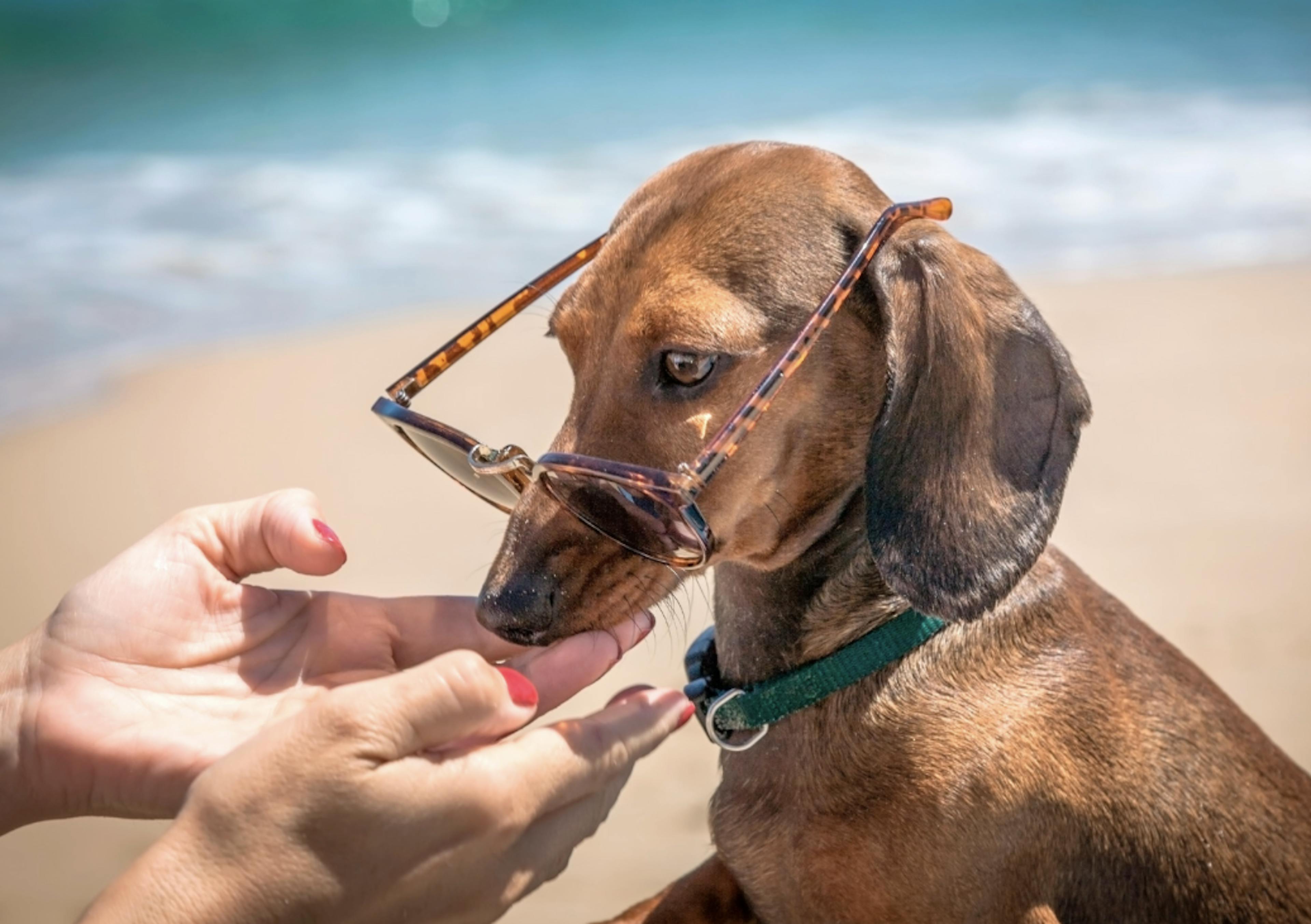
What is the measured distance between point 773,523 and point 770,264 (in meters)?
0.53

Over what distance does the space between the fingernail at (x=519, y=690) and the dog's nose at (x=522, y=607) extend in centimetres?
16

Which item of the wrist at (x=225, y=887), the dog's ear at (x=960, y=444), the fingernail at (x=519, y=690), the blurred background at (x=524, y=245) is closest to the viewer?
the wrist at (x=225, y=887)

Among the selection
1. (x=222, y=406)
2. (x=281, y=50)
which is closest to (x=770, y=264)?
(x=222, y=406)

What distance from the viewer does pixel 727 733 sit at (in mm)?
2943

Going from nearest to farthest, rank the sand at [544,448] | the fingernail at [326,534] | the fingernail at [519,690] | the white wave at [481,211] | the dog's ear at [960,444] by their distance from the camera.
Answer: the fingernail at [519,690] < the dog's ear at [960,444] < the fingernail at [326,534] < the sand at [544,448] < the white wave at [481,211]

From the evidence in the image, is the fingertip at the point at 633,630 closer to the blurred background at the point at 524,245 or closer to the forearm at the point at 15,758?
the blurred background at the point at 524,245

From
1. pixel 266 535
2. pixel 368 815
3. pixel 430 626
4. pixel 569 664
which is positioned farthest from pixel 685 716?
pixel 266 535

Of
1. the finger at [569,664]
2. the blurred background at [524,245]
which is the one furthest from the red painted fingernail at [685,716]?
the blurred background at [524,245]

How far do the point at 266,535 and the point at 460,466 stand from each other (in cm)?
45

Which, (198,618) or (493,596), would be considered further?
(198,618)

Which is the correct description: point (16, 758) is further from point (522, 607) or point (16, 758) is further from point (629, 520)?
point (629, 520)

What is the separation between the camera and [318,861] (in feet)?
6.48

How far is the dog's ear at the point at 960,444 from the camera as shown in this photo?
8.18 ft

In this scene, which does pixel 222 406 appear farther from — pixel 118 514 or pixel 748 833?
pixel 748 833
